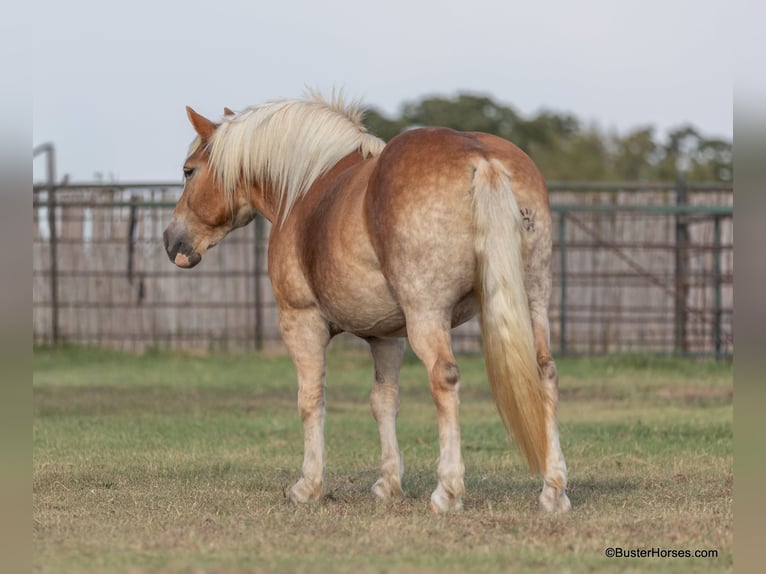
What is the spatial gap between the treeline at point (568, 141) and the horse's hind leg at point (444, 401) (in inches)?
1307

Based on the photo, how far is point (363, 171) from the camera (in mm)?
6516

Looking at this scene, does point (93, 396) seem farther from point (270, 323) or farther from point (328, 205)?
point (328, 205)

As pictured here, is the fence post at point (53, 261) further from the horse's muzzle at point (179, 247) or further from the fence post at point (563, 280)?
the horse's muzzle at point (179, 247)

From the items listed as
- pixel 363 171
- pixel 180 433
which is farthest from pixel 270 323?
pixel 363 171

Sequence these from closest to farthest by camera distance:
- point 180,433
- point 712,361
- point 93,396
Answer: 1. point 180,433
2. point 93,396
3. point 712,361

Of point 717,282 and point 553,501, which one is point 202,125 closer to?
point 553,501

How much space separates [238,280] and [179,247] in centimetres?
1051

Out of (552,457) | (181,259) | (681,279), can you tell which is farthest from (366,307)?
(681,279)

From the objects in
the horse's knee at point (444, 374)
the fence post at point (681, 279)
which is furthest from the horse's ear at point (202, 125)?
the fence post at point (681, 279)

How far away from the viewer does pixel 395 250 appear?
6000mm

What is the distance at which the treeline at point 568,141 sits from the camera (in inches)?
1587

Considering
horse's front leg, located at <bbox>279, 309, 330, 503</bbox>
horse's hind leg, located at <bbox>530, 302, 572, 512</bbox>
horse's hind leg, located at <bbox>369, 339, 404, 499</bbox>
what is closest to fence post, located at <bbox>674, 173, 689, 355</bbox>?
horse's hind leg, located at <bbox>369, 339, 404, 499</bbox>

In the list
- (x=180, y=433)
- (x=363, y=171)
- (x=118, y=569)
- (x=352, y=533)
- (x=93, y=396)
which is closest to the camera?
(x=118, y=569)

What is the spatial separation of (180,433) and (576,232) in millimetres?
9340
